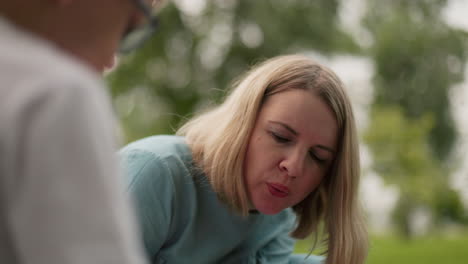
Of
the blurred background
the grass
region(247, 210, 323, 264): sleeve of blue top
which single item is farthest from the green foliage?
region(247, 210, 323, 264): sleeve of blue top

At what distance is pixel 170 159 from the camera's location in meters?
2.21

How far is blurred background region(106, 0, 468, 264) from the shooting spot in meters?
10.7

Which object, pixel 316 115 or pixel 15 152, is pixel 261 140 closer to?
pixel 316 115

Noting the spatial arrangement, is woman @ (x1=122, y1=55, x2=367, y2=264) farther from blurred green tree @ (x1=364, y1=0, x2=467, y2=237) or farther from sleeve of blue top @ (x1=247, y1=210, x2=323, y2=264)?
blurred green tree @ (x1=364, y1=0, x2=467, y2=237)

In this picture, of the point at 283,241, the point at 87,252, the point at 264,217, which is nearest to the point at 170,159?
the point at 264,217

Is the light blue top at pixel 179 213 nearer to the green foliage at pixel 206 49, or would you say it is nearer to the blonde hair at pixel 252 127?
the blonde hair at pixel 252 127

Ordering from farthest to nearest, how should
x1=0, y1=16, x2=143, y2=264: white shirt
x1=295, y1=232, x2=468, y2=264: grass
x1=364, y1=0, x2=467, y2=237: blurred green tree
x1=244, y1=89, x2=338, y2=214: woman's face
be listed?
x1=364, y1=0, x2=467, y2=237: blurred green tree < x1=295, y1=232, x2=468, y2=264: grass < x1=244, y1=89, x2=338, y2=214: woman's face < x1=0, y1=16, x2=143, y2=264: white shirt

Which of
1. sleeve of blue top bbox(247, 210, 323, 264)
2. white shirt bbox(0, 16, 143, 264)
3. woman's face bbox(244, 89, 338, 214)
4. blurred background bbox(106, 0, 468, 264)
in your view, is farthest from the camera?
blurred background bbox(106, 0, 468, 264)

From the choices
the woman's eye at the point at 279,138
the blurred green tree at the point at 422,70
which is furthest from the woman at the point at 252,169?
the blurred green tree at the point at 422,70

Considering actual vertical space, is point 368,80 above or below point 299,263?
above

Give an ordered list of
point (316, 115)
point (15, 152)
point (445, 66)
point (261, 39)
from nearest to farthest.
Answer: point (15, 152)
point (316, 115)
point (261, 39)
point (445, 66)

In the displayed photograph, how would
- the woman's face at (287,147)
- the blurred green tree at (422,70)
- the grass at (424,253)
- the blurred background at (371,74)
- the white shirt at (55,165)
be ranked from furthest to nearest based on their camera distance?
the blurred green tree at (422,70), the blurred background at (371,74), the grass at (424,253), the woman's face at (287,147), the white shirt at (55,165)

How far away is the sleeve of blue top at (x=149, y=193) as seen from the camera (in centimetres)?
213

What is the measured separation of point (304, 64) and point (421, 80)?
1151 cm
